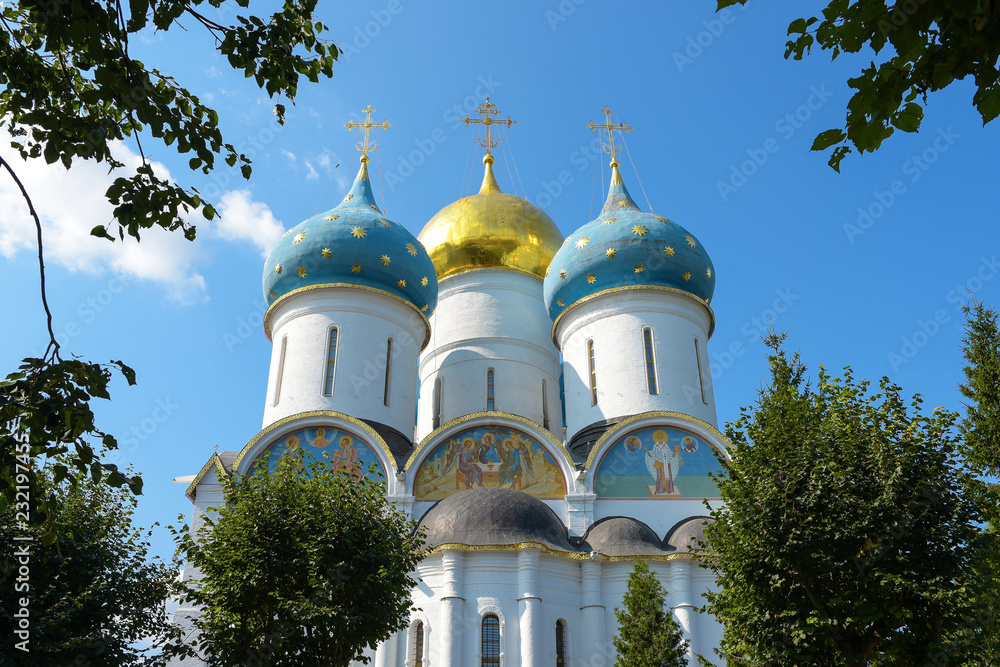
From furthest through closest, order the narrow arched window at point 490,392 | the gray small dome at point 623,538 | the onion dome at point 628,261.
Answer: the narrow arched window at point 490,392, the onion dome at point 628,261, the gray small dome at point 623,538

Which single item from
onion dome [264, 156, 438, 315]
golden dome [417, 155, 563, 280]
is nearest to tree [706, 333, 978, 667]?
onion dome [264, 156, 438, 315]

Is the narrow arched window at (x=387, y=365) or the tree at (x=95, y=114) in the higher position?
the narrow arched window at (x=387, y=365)

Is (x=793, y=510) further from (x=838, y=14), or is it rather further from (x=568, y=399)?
(x=568, y=399)

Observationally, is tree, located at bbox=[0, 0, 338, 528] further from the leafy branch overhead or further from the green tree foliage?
the green tree foliage

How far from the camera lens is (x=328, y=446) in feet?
51.7

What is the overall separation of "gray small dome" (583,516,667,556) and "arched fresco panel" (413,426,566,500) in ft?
4.15

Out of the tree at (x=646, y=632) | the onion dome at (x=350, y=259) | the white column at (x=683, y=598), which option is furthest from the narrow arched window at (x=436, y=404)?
the tree at (x=646, y=632)

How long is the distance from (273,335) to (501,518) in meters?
7.54

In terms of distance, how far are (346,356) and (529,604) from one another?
692 centimetres

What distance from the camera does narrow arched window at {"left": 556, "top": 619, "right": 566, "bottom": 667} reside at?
12734 mm

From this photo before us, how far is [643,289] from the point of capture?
18047mm

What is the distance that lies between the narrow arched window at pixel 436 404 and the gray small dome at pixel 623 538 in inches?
238

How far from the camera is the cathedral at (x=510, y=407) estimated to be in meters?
12.9

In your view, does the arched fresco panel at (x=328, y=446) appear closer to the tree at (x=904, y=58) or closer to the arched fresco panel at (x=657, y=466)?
the arched fresco panel at (x=657, y=466)
